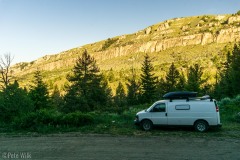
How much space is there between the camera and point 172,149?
10742 millimetres

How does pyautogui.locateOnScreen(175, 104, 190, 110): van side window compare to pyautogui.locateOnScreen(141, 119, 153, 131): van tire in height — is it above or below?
above

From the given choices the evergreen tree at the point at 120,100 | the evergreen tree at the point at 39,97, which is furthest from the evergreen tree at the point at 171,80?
the evergreen tree at the point at 39,97

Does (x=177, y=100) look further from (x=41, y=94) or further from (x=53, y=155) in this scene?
(x=41, y=94)

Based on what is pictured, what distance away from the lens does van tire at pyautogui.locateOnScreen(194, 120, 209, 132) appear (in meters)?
14.8

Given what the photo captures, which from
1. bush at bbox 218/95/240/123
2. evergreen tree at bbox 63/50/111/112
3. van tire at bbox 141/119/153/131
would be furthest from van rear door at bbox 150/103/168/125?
evergreen tree at bbox 63/50/111/112

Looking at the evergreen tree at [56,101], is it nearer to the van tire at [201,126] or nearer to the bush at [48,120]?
the bush at [48,120]

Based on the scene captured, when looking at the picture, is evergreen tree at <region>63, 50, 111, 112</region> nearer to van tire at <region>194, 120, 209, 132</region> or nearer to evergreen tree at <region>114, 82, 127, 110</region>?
evergreen tree at <region>114, 82, 127, 110</region>

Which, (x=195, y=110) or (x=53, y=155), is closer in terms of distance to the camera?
(x=53, y=155)

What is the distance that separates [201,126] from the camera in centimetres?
1483

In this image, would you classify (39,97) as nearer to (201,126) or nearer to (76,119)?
(76,119)

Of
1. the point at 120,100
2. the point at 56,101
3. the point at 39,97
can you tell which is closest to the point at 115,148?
the point at 39,97

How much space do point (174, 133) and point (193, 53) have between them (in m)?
150

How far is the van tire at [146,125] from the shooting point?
1551 cm

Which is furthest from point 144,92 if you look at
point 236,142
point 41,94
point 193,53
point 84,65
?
point 193,53
